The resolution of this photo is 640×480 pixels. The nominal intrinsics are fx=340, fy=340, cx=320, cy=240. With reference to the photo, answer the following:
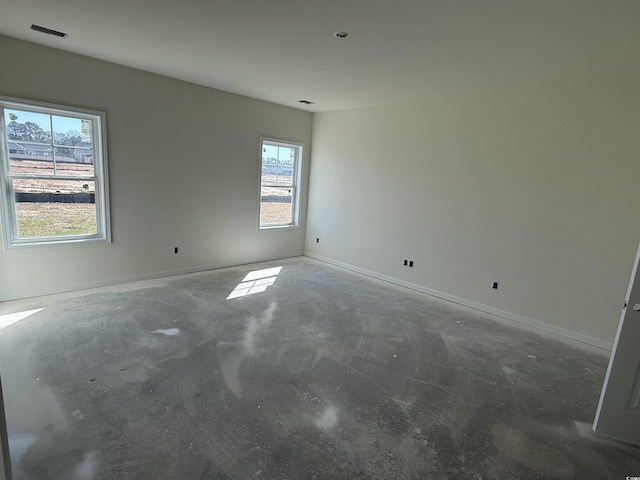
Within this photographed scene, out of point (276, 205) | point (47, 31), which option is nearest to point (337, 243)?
point (276, 205)

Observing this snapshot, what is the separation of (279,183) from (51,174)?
3260 millimetres

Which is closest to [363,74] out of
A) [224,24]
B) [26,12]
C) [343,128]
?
[224,24]

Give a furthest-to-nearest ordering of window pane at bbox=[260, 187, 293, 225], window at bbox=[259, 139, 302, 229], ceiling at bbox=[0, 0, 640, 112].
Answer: window pane at bbox=[260, 187, 293, 225], window at bbox=[259, 139, 302, 229], ceiling at bbox=[0, 0, 640, 112]

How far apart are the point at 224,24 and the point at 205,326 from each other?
2679 mm

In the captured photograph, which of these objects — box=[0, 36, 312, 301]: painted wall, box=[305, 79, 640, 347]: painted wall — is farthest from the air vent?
box=[305, 79, 640, 347]: painted wall

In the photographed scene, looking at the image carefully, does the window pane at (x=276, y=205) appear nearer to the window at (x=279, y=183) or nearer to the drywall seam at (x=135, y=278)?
the window at (x=279, y=183)

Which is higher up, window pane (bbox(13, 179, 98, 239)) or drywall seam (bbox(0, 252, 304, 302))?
window pane (bbox(13, 179, 98, 239))

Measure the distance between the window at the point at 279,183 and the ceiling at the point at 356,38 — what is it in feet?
5.80

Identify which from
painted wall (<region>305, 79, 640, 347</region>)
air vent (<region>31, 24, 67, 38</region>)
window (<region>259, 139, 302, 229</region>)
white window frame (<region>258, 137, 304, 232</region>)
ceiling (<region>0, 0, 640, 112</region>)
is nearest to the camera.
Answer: ceiling (<region>0, 0, 640, 112</region>)

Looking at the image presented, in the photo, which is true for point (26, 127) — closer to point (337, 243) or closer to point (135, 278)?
point (135, 278)

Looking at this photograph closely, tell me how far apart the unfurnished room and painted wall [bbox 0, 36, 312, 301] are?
3 centimetres

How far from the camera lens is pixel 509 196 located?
4.00m

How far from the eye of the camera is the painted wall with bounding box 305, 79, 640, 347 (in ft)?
10.9

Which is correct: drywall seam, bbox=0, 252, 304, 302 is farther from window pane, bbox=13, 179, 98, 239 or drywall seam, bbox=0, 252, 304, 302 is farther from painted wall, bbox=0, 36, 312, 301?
window pane, bbox=13, 179, 98, 239
